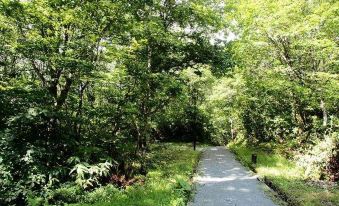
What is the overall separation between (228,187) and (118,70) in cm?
598

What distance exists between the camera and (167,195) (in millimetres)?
10227

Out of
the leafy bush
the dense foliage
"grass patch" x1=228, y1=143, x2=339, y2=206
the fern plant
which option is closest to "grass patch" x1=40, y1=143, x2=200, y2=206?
the fern plant

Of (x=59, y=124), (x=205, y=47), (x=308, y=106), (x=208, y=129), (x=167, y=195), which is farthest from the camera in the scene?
(x=208, y=129)

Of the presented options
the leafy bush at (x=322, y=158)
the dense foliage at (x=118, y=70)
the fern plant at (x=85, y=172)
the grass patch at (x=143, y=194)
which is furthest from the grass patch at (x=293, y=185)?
the fern plant at (x=85, y=172)

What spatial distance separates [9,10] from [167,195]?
7.73 metres

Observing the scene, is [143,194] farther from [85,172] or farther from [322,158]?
[322,158]

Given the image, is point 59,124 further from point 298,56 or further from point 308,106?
point 308,106

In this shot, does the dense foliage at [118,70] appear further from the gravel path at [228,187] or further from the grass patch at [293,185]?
the gravel path at [228,187]

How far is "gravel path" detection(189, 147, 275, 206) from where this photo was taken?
34.0 ft

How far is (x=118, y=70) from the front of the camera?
1299cm

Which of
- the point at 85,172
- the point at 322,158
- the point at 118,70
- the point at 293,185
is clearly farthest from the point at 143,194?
the point at 322,158

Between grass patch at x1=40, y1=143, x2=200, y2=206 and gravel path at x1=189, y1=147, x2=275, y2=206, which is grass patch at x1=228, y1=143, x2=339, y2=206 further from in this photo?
grass patch at x1=40, y1=143, x2=200, y2=206

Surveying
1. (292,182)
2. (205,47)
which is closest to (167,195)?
(292,182)

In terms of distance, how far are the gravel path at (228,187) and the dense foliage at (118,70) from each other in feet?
8.19
